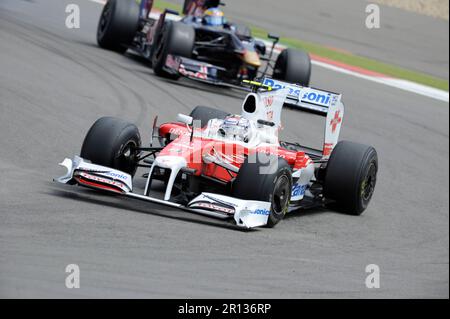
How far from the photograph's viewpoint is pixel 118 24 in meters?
20.4

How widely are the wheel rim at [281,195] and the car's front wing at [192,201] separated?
26 cm

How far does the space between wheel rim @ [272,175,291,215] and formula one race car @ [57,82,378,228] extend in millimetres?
13

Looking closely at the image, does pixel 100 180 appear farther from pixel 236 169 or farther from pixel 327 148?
pixel 327 148

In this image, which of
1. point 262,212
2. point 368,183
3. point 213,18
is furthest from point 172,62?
point 262,212

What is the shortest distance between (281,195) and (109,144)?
1820 millimetres

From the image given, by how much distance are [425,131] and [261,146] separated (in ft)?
31.9

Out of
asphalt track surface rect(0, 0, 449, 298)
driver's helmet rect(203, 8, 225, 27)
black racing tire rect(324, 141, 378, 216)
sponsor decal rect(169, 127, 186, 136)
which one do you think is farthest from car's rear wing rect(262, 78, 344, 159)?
driver's helmet rect(203, 8, 225, 27)

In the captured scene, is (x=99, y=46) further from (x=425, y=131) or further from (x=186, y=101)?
(x=425, y=131)

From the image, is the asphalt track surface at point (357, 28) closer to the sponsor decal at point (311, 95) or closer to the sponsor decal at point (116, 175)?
the sponsor decal at point (311, 95)

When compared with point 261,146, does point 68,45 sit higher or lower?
higher

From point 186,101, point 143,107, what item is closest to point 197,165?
point 143,107

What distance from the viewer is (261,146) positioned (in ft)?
35.4

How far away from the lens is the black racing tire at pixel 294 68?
18547 mm

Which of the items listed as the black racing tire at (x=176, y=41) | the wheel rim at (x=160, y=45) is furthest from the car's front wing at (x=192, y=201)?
the wheel rim at (x=160, y=45)
